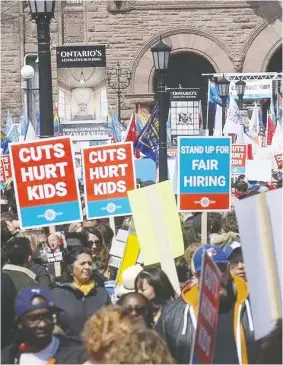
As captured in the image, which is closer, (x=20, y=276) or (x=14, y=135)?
(x=20, y=276)

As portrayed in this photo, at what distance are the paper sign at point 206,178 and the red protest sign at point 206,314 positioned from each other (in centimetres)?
558

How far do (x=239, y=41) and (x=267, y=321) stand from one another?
3449cm

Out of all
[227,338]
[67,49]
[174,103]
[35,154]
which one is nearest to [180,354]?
[227,338]

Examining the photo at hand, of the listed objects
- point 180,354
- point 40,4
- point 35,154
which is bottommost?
point 180,354

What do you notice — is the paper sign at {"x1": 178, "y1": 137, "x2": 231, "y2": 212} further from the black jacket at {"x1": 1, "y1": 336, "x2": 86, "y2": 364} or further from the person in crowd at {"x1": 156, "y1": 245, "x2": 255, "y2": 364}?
the black jacket at {"x1": 1, "y1": 336, "x2": 86, "y2": 364}

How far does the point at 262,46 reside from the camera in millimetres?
39594

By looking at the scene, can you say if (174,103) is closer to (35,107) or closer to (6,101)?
(35,107)

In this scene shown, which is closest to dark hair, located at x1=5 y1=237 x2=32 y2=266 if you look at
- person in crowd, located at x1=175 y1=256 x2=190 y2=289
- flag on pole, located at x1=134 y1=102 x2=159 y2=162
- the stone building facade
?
person in crowd, located at x1=175 y1=256 x2=190 y2=289

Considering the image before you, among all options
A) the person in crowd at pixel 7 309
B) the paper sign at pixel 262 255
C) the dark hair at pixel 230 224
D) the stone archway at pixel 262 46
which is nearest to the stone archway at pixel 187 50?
the stone archway at pixel 262 46

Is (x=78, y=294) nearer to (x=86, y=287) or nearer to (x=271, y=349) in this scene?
(x=86, y=287)

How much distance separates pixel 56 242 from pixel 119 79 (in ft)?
96.2

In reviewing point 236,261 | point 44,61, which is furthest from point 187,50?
point 236,261

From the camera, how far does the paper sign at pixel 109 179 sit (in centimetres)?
1172

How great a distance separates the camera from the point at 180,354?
21.4ft
